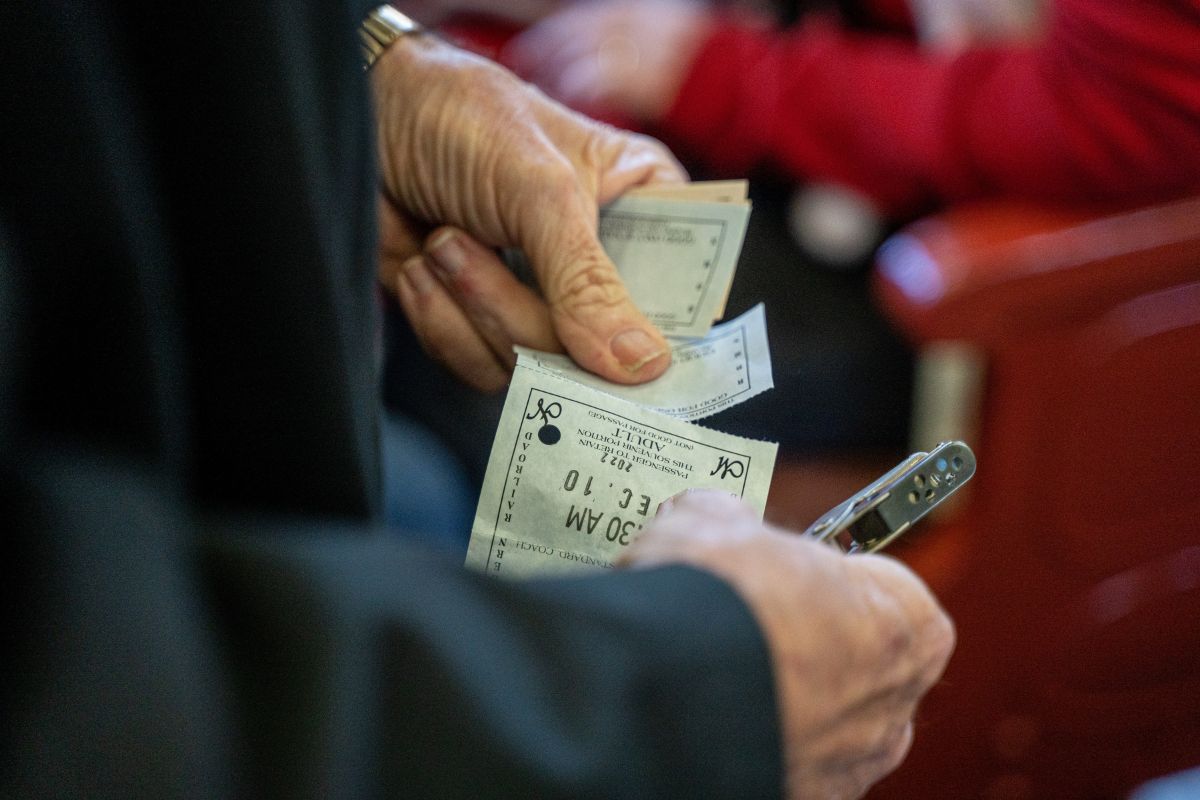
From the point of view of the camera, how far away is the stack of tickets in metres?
0.45

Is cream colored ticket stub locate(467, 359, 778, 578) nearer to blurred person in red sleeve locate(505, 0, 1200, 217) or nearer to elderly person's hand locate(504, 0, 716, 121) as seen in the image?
blurred person in red sleeve locate(505, 0, 1200, 217)

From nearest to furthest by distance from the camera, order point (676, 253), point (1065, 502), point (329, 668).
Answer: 1. point (329, 668)
2. point (676, 253)
3. point (1065, 502)

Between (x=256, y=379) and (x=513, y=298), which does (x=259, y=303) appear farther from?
(x=513, y=298)

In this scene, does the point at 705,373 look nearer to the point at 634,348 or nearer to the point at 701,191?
the point at 634,348

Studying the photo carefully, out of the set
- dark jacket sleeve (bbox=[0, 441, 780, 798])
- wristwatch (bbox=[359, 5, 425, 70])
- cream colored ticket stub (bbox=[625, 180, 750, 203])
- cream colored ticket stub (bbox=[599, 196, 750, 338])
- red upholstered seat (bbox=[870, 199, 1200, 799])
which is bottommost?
red upholstered seat (bbox=[870, 199, 1200, 799])

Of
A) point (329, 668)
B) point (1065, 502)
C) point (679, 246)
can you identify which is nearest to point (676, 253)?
point (679, 246)

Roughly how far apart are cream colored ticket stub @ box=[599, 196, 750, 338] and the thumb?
0.8 inches

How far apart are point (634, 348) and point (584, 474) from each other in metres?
0.08

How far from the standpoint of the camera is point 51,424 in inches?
10.9

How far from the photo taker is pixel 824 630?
0.33 m

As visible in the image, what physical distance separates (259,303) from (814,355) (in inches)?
27.9

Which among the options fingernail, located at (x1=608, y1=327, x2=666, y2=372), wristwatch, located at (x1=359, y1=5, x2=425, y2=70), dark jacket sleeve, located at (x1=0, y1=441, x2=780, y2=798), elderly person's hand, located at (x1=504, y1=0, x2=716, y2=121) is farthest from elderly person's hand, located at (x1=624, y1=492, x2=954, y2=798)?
elderly person's hand, located at (x1=504, y1=0, x2=716, y2=121)

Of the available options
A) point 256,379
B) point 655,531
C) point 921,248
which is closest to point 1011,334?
point 921,248

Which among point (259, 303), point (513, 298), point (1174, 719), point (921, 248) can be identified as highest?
point (259, 303)
